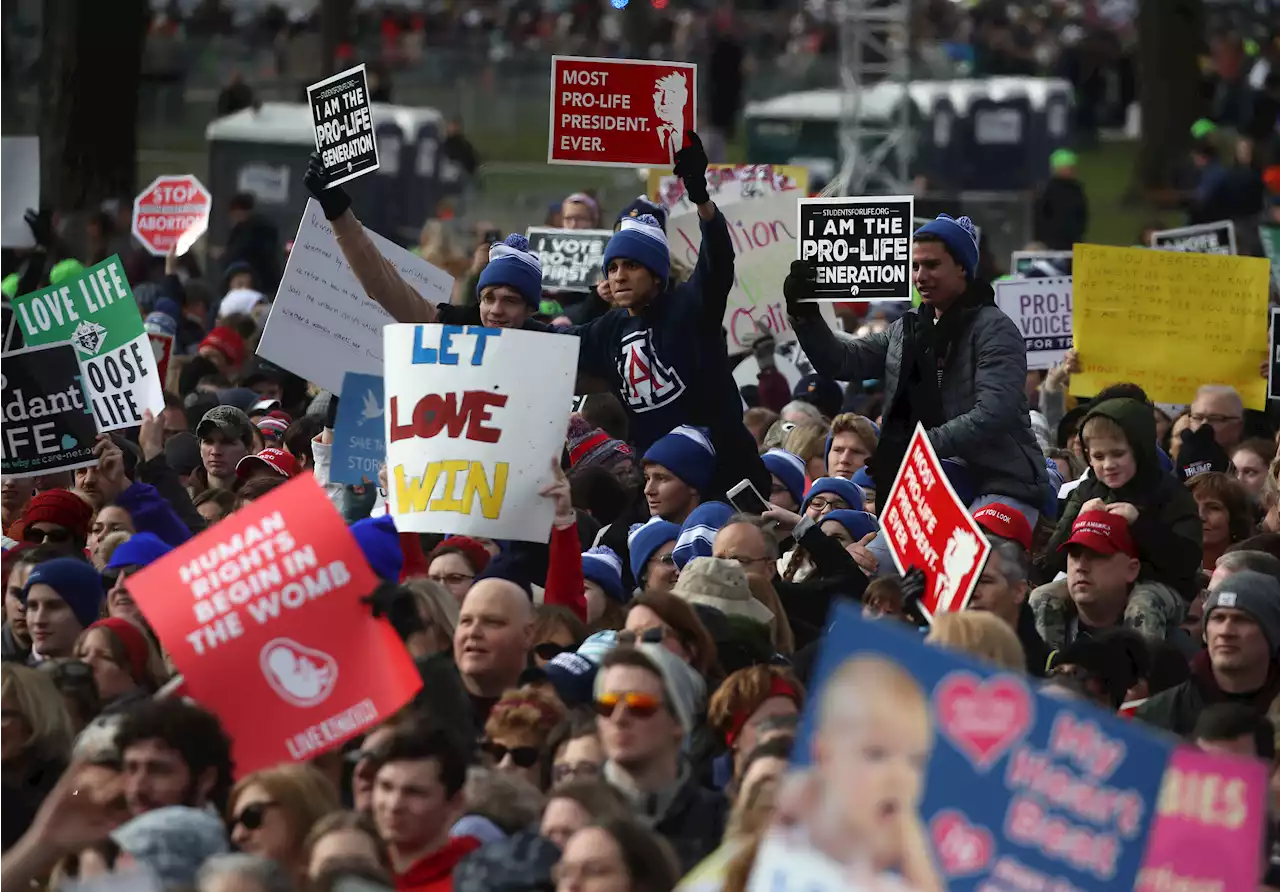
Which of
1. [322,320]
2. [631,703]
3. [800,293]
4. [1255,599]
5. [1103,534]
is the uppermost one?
[800,293]

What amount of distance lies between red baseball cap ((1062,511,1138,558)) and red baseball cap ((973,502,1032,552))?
0.80 ft

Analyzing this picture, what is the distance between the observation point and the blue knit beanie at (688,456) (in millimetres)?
9344

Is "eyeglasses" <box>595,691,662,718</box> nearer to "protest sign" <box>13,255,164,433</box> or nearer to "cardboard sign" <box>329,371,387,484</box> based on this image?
"cardboard sign" <box>329,371,387,484</box>

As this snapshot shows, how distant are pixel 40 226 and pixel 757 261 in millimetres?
6078

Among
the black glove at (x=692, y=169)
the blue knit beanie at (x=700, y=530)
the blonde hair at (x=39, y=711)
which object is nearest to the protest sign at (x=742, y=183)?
the black glove at (x=692, y=169)

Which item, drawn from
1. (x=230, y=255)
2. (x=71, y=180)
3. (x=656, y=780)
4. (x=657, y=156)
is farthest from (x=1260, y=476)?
(x=71, y=180)

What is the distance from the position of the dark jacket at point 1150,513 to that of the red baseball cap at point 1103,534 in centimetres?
6

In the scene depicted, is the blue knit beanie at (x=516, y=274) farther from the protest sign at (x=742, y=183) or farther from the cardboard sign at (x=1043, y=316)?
the protest sign at (x=742, y=183)

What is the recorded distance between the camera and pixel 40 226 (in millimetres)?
17906

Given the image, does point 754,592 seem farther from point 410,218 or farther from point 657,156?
point 410,218

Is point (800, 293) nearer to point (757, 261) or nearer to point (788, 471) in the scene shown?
point (788, 471)

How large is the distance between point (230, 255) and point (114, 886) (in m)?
16.9

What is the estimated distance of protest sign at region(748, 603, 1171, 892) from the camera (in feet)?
15.1

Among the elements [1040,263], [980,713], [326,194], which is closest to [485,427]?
[326,194]
